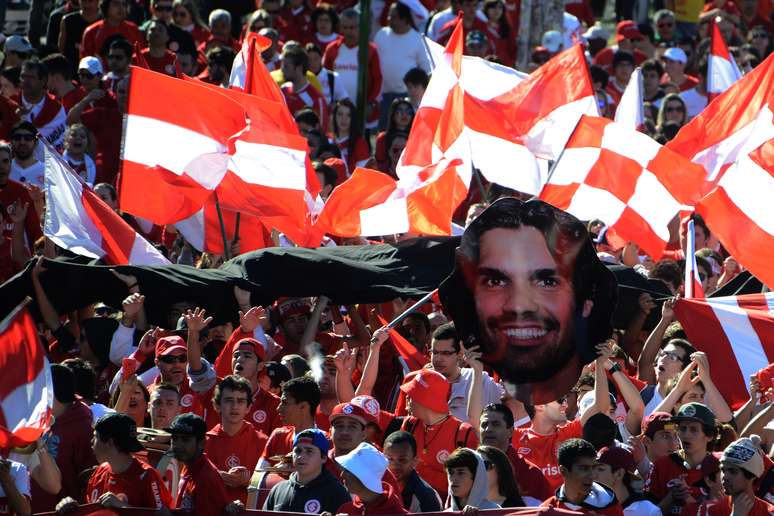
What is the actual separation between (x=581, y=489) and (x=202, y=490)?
1911 mm

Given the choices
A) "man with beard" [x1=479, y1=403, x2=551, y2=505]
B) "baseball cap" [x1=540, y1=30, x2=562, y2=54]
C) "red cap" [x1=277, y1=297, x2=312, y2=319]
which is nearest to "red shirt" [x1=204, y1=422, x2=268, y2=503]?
"man with beard" [x1=479, y1=403, x2=551, y2=505]

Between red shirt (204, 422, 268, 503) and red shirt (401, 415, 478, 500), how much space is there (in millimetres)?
866

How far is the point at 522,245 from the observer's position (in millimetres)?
9125

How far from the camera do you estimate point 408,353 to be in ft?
36.4

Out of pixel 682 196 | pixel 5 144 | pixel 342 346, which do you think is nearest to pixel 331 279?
pixel 342 346

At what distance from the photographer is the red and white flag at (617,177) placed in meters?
12.2

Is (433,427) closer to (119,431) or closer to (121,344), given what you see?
(119,431)

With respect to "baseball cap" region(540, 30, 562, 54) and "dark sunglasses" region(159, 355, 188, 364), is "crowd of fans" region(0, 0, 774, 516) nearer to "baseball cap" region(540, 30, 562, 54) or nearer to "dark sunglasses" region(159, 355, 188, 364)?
"dark sunglasses" region(159, 355, 188, 364)

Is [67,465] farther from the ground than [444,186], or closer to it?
closer to it

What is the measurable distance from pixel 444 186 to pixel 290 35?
7965 millimetres

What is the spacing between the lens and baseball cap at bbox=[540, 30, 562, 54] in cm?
1939

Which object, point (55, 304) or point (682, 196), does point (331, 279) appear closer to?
point (55, 304)

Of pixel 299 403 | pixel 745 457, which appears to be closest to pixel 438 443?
pixel 299 403

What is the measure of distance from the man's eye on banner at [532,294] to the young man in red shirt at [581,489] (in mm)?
556
